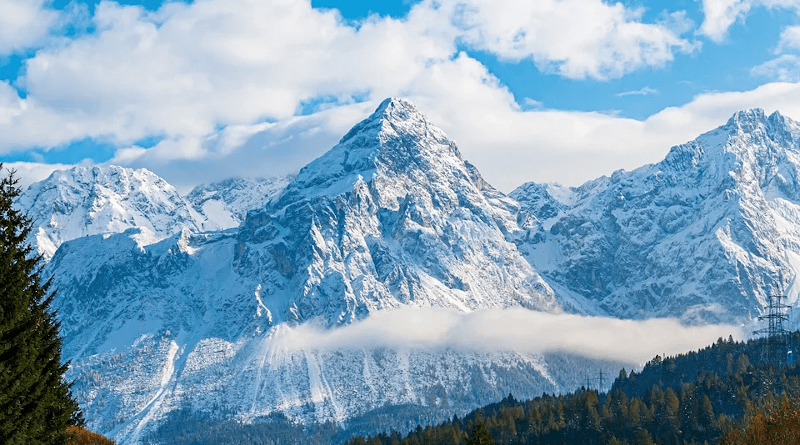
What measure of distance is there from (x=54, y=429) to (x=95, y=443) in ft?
260

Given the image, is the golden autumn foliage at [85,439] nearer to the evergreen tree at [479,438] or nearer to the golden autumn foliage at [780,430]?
the evergreen tree at [479,438]

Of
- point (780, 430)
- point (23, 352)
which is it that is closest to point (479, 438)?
point (780, 430)

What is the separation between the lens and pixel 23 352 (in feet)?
147

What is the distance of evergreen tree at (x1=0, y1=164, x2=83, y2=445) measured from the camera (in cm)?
4356

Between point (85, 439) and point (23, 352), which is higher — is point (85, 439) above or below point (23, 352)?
above

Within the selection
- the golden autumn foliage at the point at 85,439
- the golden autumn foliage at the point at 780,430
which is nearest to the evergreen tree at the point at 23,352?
the golden autumn foliage at the point at 780,430

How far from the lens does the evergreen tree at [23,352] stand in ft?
143

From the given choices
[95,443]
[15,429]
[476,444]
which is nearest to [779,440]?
[476,444]

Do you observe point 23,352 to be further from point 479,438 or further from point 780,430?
point 479,438

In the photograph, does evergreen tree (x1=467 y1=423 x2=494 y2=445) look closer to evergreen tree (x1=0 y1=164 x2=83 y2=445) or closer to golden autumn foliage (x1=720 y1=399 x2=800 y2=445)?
golden autumn foliage (x1=720 y1=399 x2=800 y2=445)

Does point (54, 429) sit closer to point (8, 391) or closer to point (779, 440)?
point (8, 391)

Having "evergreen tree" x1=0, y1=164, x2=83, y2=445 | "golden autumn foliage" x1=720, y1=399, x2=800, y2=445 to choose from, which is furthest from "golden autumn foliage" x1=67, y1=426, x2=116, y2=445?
"golden autumn foliage" x1=720, y1=399, x2=800, y2=445

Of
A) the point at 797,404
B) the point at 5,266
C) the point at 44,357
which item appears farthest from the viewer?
the point at 797,404

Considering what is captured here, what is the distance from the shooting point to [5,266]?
46.2 m
